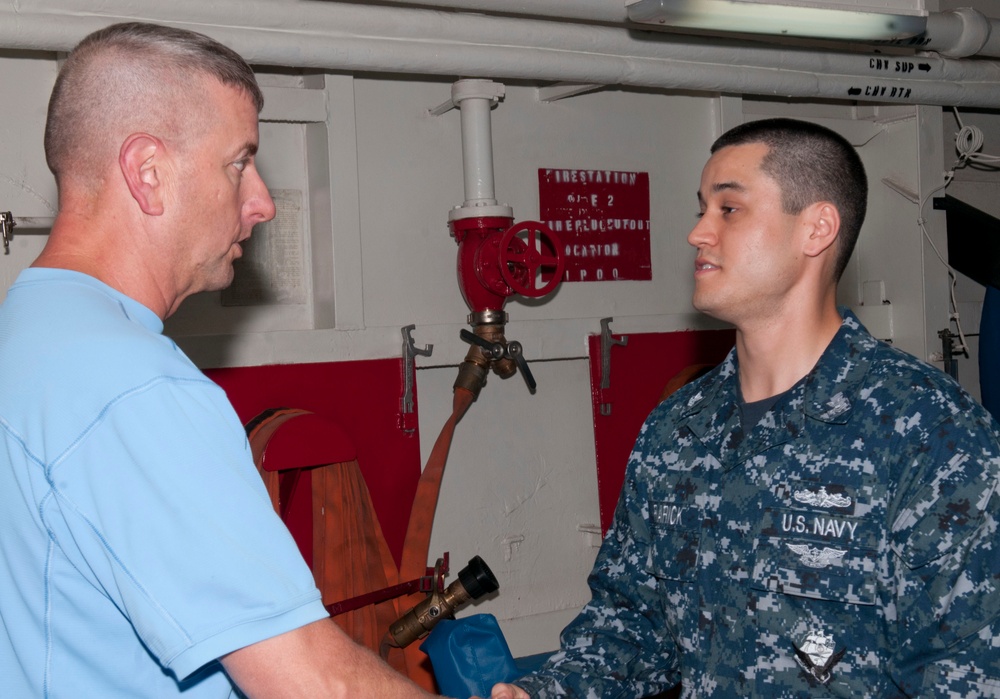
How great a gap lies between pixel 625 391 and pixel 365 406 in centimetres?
90

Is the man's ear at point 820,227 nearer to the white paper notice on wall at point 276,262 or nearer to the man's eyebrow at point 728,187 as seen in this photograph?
the man's eyebrow at point 728,187

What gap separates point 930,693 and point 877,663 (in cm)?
10

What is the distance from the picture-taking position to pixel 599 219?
3197 mm

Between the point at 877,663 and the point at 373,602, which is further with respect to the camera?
the point at 373,602

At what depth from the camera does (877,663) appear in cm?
147

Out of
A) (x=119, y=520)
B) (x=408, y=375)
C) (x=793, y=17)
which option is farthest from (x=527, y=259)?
(x=119, y=520)

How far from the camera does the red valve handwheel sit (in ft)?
8.99

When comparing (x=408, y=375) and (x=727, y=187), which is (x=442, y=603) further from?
(x=727, y=187)

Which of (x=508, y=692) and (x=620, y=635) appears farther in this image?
(x=620, y=635)

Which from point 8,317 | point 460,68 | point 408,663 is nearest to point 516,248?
point 460,68

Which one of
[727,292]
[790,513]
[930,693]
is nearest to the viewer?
[930,693]

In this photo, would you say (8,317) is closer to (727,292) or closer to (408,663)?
(727,292)

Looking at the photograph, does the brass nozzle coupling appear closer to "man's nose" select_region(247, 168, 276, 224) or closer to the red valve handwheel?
the red valve handwheel

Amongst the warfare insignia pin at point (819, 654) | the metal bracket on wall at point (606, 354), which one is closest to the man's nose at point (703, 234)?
the warfare insignia pin at point (819, 654)
